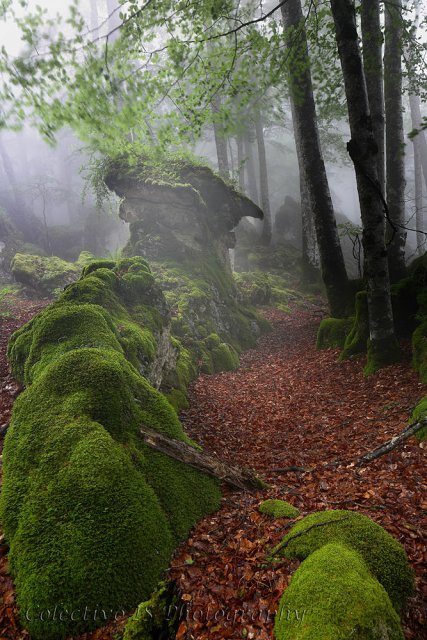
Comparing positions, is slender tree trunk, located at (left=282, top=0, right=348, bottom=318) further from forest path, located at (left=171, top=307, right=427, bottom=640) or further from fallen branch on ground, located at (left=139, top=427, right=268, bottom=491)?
fallen branch on ground, located at (left=139, top=427, right=268, bottom=491)

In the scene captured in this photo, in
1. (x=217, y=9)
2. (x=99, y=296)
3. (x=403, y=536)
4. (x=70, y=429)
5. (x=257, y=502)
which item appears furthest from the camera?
(x=99, y=296)

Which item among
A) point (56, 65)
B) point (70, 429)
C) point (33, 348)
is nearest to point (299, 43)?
point (56, 65)

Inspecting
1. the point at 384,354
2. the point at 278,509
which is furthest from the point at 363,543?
the point at 384,354

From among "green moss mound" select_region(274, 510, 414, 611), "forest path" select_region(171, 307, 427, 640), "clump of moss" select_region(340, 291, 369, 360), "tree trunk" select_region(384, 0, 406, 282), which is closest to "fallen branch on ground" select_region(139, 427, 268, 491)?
"forest path" select_region(171, 307, 427, 640)

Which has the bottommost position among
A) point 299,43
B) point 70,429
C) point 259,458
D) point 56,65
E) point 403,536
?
point 259,458

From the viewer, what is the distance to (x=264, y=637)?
7.84 feet

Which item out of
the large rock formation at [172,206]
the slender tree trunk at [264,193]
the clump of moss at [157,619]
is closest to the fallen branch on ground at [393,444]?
the clump of moss at [157,619]

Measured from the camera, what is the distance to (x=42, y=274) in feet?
52.8

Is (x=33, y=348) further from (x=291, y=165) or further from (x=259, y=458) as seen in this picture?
(x=291, y=165)

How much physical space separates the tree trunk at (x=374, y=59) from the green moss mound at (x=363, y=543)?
6.44 metres

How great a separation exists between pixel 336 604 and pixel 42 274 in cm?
1672

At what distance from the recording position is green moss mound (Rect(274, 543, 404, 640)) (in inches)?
84.0

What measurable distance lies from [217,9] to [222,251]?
9933 millimetres

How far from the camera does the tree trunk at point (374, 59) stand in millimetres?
8407
